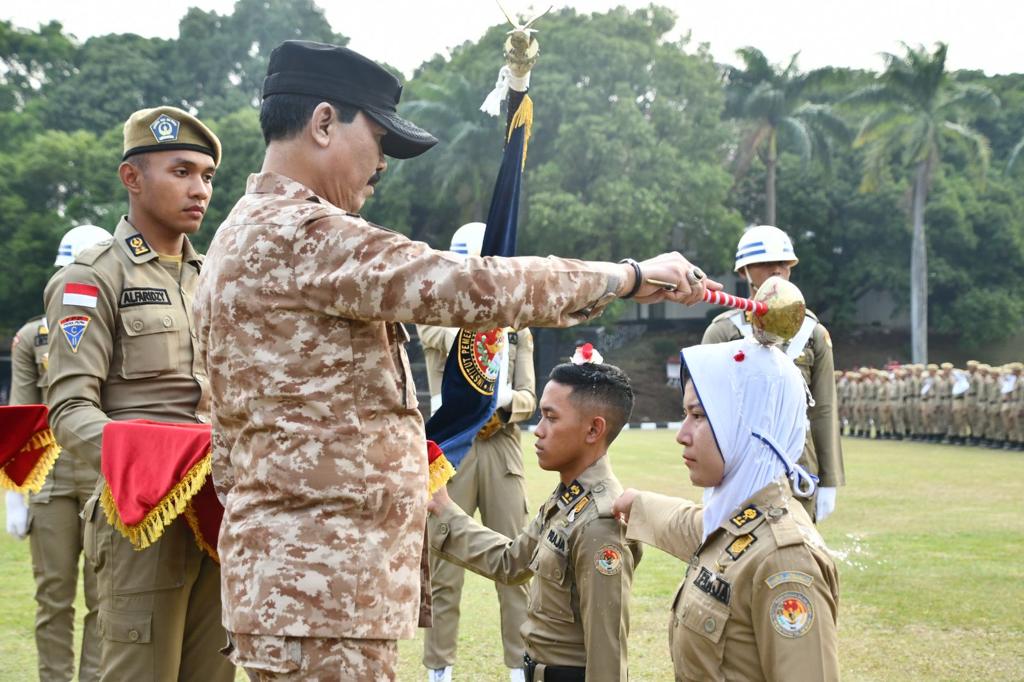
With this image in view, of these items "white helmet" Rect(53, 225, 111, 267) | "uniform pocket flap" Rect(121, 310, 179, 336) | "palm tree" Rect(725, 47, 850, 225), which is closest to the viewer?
"uniform pocket flap" Rect(121, 310, 179, 336)

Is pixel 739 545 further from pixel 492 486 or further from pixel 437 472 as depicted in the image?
pixel 492 486

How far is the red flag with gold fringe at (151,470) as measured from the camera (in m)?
3.00

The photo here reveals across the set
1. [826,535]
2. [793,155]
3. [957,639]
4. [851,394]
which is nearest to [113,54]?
[793,155]

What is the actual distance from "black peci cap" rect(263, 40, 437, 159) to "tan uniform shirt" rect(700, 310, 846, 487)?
146 inches

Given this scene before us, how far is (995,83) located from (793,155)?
10.5 meters

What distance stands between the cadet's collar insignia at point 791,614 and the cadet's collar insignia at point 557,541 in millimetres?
1208

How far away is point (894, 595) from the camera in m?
7.10

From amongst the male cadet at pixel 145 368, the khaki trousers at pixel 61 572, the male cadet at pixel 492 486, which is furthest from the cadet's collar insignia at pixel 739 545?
the khaki trousers at pixel 61 572

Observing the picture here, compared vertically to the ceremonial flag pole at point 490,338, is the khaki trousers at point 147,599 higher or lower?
lower

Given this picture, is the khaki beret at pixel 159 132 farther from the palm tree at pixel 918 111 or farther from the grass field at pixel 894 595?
the palm tree at pixel 918 111

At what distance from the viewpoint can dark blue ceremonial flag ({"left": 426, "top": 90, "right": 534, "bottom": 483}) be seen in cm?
319

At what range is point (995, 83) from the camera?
145 ft

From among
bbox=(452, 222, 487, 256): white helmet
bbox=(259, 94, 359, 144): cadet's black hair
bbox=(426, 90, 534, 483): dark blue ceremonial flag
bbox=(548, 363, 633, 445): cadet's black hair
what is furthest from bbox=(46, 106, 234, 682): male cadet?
bbox=(452, 222, 487, 256): white helmet

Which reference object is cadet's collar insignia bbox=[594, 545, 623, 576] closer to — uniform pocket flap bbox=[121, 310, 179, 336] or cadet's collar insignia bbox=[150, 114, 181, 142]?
uniform pocket flap bbox=[121, 310, 179, 336]
